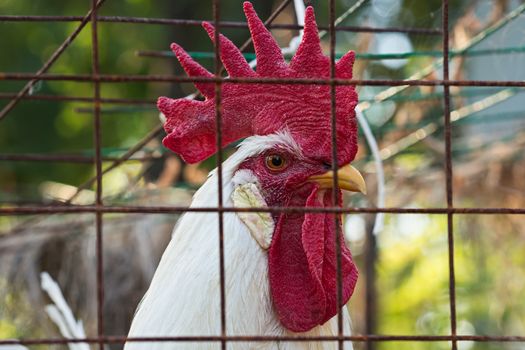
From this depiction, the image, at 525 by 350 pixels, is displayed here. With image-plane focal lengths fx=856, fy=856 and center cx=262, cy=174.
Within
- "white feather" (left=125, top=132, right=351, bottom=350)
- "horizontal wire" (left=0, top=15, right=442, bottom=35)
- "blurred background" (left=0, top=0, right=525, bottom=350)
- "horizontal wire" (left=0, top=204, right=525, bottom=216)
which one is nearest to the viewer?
"horizontal wire" (left=0, top=204, right=525, bottom=216)

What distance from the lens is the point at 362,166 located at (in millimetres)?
6113

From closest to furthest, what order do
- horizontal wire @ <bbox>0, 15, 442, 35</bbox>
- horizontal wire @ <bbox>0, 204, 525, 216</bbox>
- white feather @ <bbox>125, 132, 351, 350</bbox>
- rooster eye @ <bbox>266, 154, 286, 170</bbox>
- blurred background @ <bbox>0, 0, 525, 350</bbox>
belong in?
1. horizontal wire @ <bbox>0, 204, 525, 216</bbox>
2. white feather @ <bbox>125, 132, 351, 350</bbox>
3. rooster eye @ <bbox>266, 154, 286, 170</bbox>
4. horizontal wire @ <bbox>0, 15, 442, 35</bbox>
5. blurred background @ <bbox>0, 0, 525, 350</bbox>

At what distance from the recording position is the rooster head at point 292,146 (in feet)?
9.28

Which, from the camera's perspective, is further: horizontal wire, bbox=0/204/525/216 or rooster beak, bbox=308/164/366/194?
rooster beak, bbox=308/164/366/194

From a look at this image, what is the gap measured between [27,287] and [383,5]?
3661 mm

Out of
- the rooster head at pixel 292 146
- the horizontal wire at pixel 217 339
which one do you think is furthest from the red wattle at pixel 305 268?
the horizontal wire at pixel 217 339

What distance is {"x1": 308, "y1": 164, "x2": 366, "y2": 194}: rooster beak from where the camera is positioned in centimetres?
280

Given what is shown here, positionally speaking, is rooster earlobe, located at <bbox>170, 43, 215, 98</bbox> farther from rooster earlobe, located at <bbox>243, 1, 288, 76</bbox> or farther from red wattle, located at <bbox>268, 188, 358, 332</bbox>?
red wattle, located at <bbox>268, 188, 358, 332</bbox>

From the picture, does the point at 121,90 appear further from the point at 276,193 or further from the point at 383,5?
the point at 276,193

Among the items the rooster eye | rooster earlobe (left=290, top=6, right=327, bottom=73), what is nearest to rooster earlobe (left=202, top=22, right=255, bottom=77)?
rooster earlobe (left=290, top=6, right=327, bottom=73)

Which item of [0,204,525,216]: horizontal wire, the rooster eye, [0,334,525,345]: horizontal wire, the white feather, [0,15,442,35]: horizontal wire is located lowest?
[0,334,525,345]: horizontal wire

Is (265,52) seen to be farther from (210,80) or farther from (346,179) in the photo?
(210,80)

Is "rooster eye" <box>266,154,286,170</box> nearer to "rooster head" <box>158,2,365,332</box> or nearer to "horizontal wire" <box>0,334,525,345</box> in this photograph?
"rooster head" <box>158,2,365,332</box>

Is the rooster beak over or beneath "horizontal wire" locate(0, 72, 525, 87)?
beneath
